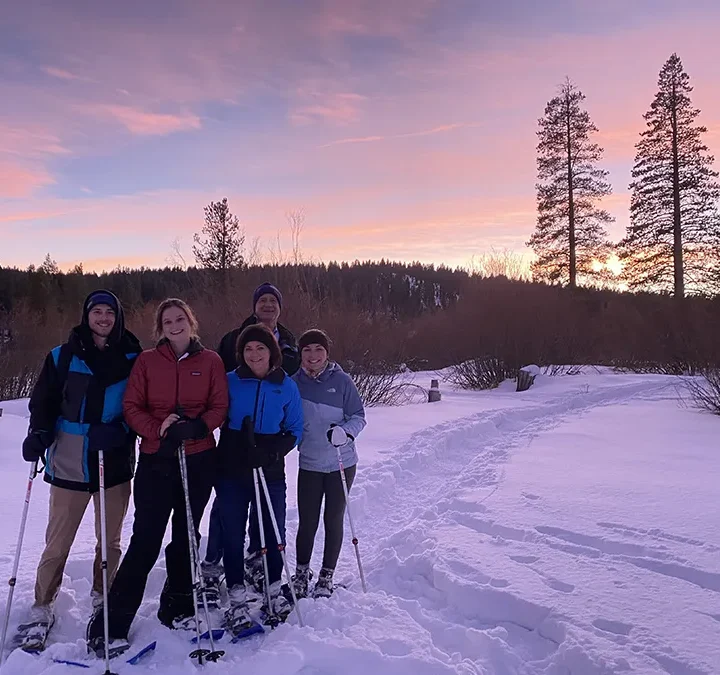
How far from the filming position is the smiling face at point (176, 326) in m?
3.41

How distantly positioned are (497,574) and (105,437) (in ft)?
9.32

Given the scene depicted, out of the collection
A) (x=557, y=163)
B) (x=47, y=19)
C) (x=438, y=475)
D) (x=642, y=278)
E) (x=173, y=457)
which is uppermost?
(x=557, y=163)

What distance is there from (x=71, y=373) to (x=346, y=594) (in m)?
2.29

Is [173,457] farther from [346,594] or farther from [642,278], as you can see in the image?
[642,278]

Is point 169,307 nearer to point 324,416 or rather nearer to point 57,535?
point 324,416

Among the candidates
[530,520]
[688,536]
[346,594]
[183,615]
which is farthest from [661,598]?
[183,615]

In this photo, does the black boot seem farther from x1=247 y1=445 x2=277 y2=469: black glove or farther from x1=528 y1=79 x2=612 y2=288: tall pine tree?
x1=528 y1=79 x2=612 y2=288: tall pine tree

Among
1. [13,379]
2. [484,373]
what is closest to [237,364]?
[13,379]

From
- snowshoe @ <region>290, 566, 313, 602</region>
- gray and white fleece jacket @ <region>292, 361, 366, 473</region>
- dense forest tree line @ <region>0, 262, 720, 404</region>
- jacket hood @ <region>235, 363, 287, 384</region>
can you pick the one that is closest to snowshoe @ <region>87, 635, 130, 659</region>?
snowshoe @ <region>290, 566, 313, 602</region>

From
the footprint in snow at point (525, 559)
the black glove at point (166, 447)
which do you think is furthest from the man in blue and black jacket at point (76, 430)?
the footprint in snow at point (525, 559)

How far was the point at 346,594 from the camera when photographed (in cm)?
375

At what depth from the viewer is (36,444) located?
3164 millimetres

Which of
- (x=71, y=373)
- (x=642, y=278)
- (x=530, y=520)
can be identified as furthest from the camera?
(x=642, y=278)

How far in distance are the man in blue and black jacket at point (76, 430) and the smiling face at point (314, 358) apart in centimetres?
120
